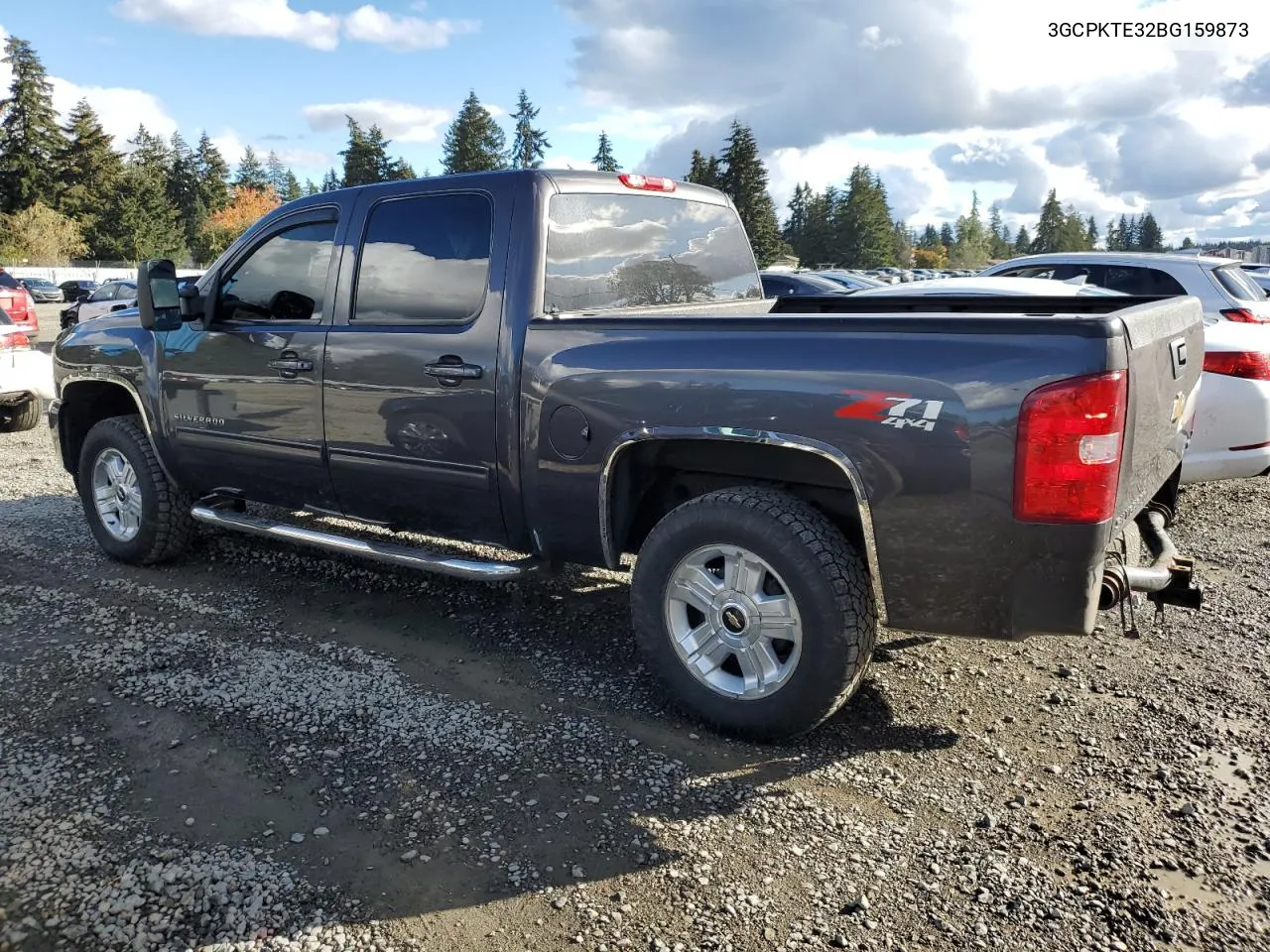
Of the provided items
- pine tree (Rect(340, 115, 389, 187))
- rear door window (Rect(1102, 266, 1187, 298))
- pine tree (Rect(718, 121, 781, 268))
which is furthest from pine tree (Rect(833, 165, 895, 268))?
rear door window (Rect(1102, 266, 1187, 298))

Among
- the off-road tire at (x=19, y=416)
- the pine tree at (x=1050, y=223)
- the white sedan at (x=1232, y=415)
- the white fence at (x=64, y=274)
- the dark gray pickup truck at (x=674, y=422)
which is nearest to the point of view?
the dark gray pickup truck at (x=674, y=422)

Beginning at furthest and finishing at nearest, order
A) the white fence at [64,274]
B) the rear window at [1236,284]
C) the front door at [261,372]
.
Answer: the white fence at [64,274] < the rear window at [1236,284] < the front door at [261,372]

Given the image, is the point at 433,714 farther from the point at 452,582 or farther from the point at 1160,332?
the point at 1160,332

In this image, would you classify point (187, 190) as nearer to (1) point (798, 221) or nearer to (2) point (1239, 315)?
(1) point (798, 221)

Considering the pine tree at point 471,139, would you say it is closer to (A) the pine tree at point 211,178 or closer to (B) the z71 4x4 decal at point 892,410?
(A) the pine tree at point 211,178

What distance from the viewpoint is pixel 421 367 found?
417 cm

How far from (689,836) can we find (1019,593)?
4.14 feet

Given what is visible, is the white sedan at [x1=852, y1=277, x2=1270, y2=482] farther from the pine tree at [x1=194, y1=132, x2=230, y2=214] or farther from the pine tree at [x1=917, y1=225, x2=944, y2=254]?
the pine tree at [x1=917, y1=225, x2=944, y2=254]

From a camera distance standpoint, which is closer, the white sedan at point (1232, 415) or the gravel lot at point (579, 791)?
the gravel lot at point (579, 791)

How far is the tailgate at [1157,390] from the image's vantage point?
3.01 meters

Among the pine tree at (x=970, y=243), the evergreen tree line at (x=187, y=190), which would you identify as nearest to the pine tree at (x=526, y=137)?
the evergreen tree line at (x=187, y=190)

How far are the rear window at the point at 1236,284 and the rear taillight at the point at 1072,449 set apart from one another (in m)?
6.03

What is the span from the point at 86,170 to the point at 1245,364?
87364 mm

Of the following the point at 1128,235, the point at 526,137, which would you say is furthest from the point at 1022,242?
the point at 526,137
